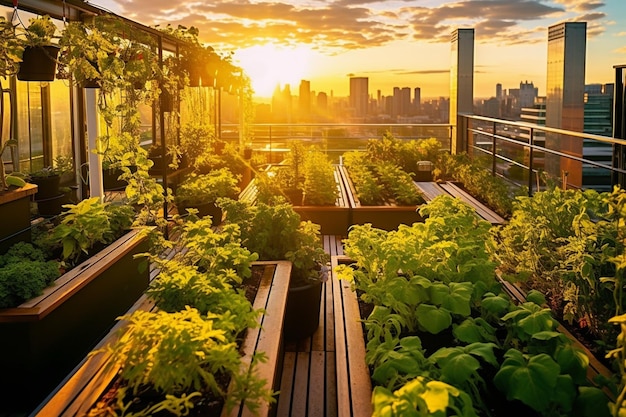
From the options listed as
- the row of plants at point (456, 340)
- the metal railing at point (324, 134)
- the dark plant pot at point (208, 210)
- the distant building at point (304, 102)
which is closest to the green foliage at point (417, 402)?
the row of plants at point (456, 340)

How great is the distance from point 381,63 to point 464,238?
11.6m

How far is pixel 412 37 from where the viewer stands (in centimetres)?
1252

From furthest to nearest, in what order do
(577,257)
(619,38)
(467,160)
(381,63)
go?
(381,63), (619,38), (467,160), (577,257)

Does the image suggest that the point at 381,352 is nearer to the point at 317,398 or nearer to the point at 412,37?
the point at 317,398

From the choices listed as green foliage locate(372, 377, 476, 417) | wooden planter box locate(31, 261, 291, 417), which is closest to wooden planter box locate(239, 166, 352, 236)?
wooden planter box locate(31, 261, 291, 417)

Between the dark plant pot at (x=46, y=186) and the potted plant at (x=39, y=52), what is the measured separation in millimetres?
1515

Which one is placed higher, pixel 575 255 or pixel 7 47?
pixel 7 47

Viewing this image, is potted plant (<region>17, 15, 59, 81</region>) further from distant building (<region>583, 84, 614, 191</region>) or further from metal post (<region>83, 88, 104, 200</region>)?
distant building (<region>583, 84, 614, 191</region>)

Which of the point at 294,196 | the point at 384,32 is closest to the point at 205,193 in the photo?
the point at 294,196

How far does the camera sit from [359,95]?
15.5 m

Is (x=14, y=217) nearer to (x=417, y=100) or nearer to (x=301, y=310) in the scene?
(x=301, y=310)

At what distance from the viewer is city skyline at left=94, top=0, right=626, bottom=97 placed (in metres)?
10.0

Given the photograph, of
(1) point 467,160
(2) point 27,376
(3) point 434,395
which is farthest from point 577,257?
(1) point 467,160

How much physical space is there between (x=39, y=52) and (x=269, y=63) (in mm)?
7248
